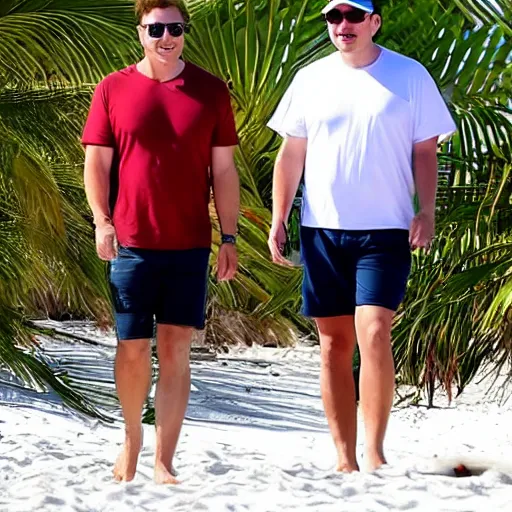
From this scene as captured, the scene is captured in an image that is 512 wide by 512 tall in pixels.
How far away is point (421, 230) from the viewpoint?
368cm

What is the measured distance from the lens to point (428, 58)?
6121 mm

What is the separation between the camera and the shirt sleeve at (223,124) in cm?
366

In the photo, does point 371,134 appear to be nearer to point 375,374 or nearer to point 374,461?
point 375,374

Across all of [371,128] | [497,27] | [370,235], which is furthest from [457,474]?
[497,27]

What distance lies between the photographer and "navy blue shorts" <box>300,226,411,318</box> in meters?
3.67

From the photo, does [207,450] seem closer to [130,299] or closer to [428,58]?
[130,299]

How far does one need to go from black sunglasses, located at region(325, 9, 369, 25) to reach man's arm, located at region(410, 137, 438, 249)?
41cm

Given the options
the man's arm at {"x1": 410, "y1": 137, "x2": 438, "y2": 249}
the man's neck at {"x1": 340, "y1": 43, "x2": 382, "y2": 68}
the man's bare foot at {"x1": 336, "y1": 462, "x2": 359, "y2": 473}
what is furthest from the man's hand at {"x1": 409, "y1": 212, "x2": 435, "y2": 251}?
the man's bare foot at {"x1": 336, "y1": 462, "x2": 359, "y2": 473}

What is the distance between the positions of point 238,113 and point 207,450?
2.31 meters

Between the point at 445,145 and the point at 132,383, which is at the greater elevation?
the point at 445,145

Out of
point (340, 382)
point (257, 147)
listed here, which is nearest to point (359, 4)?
point (340, 382)

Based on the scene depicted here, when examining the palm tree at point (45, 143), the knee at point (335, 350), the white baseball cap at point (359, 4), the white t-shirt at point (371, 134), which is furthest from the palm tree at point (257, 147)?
the white baseball cap at point (359, 4)

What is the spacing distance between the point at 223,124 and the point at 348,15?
0.49 m

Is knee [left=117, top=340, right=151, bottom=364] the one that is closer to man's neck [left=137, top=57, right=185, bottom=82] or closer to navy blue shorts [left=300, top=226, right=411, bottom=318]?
navy blue shorts [left=300, top=226, right=411, bottom=318]
